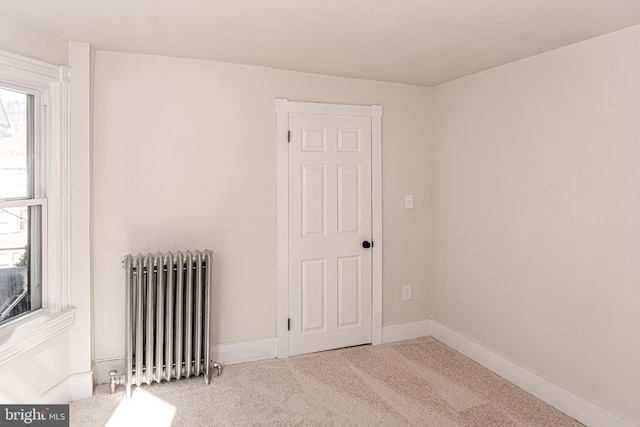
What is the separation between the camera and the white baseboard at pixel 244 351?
3324 mm

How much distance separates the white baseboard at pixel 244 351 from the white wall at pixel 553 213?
1.62 m

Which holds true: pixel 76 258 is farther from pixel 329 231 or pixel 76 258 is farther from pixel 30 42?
pixel 329 231

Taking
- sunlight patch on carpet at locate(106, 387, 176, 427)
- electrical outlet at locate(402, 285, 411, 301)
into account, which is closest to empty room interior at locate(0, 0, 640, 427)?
electrical outlet at locate(402, 285, 411, 301)

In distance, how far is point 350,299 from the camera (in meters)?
3.72

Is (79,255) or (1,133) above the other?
(1,133)

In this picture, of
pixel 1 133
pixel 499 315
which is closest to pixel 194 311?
pixel 1 133

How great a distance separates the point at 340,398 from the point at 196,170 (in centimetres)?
193

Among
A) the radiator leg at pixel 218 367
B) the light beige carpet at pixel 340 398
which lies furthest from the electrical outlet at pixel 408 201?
the radiator leg at pixel 218 367

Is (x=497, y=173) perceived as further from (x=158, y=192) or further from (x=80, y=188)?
(x=80, y=188)

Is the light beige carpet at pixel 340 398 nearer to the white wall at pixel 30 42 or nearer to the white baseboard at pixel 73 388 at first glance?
the white baseboard at pixel 73 388

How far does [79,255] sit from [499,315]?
3.03m

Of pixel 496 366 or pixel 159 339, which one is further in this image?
pixel 496 366

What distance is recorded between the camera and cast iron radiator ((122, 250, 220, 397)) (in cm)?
287

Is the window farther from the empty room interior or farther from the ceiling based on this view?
the ceiling
